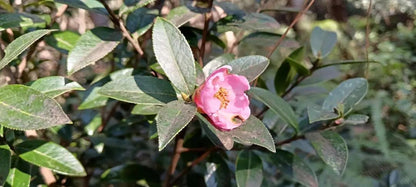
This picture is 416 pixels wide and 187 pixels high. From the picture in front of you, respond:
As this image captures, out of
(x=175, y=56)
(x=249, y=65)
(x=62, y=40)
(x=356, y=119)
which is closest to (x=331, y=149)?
(x=356, y=119)

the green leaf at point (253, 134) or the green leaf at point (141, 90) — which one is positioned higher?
the green leaf at point (141, 90)

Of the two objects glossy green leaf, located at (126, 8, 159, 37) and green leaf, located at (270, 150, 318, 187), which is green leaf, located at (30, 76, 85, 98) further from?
green leaf, located at (270, 150, 318, 187)

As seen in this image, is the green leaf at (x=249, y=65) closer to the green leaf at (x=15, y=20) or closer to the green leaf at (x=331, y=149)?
the green leaf at (x=331, y=149)

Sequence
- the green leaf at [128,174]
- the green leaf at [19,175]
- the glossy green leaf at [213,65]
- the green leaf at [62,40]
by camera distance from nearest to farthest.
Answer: the green leaf at [19,175], the glossy green leaf at [213,65], the green leaf at [62,40], the green leaf at [128,174]

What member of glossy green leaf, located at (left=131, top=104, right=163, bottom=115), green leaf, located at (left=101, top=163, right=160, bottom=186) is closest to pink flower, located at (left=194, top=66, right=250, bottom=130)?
glossy green leaf, located at (left=131, top=104, right=163, bottom=115)

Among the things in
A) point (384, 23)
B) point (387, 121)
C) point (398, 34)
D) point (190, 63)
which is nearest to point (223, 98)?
point (190, 63)

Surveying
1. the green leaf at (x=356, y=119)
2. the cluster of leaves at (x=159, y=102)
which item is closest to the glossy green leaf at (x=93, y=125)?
the cluster of leaves at (x=159, y=102)

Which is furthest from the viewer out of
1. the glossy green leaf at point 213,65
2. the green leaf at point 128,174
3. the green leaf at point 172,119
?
the green leaf at point 128,174
